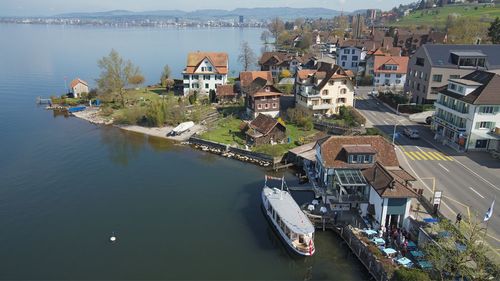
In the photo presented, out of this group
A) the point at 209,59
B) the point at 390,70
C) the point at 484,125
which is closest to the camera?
the point at 484,125

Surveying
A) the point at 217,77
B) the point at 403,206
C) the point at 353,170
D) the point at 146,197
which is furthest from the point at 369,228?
the point at 217,77

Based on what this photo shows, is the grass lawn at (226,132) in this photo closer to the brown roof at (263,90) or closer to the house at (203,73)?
the brown roof at (263,90)

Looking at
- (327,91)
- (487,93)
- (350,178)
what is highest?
(487,93)

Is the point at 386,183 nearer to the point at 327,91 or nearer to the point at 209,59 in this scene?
the point at 327,91

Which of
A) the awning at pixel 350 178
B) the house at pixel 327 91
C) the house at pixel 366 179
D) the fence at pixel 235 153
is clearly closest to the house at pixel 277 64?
the house at pixel 327 91

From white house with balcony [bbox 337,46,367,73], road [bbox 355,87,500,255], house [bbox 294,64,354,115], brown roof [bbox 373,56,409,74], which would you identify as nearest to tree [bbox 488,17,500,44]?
brown roof [bbox 373,56,409,74]

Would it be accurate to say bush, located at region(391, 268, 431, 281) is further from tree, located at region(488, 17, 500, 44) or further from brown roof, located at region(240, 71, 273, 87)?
tree, located at region(488, 17, 500, 44)

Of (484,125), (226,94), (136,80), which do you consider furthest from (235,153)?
(136,80)
